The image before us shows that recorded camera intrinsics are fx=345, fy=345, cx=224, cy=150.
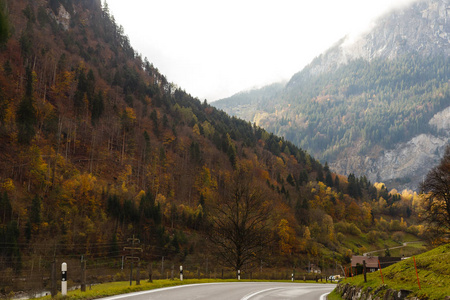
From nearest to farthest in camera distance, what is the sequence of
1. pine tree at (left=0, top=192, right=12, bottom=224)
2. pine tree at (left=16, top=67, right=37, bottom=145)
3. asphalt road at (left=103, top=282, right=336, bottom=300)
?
asphalt road at (left=103, top=282, right=336, bottom=300)
pine tree at (left=0, top=192, right=12, bottom=224)
pine tree at (left=16, top=67, right=37, bottom=145)

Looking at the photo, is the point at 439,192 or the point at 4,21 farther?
the point at 439,192

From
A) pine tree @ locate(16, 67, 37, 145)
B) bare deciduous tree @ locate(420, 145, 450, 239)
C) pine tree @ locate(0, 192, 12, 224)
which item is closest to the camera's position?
bare deciduous tree @ locate(420, 145, 450, 239)

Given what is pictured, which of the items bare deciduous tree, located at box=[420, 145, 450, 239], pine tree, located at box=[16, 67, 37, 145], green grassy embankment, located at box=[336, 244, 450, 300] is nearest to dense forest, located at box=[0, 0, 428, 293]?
pine tree, located at box=[16, 67, 37, 145]

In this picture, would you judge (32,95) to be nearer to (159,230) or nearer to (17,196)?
(17,196)

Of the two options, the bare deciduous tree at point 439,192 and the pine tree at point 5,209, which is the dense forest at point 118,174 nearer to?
the pine tree at point 5,209

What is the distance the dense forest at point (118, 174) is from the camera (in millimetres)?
54531

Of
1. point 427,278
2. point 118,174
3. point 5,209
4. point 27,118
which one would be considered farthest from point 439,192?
point 27,118

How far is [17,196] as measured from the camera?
62.9 metres

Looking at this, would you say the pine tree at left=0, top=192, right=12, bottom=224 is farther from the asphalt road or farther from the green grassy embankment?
the green grassy embankment

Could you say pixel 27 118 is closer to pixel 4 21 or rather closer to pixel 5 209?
pixel 5 209

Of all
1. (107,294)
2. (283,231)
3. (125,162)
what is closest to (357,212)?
(283,231)

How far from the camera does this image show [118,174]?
9125cm

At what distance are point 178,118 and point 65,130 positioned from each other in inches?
2560

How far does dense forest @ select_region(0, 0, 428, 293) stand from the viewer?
179ft
